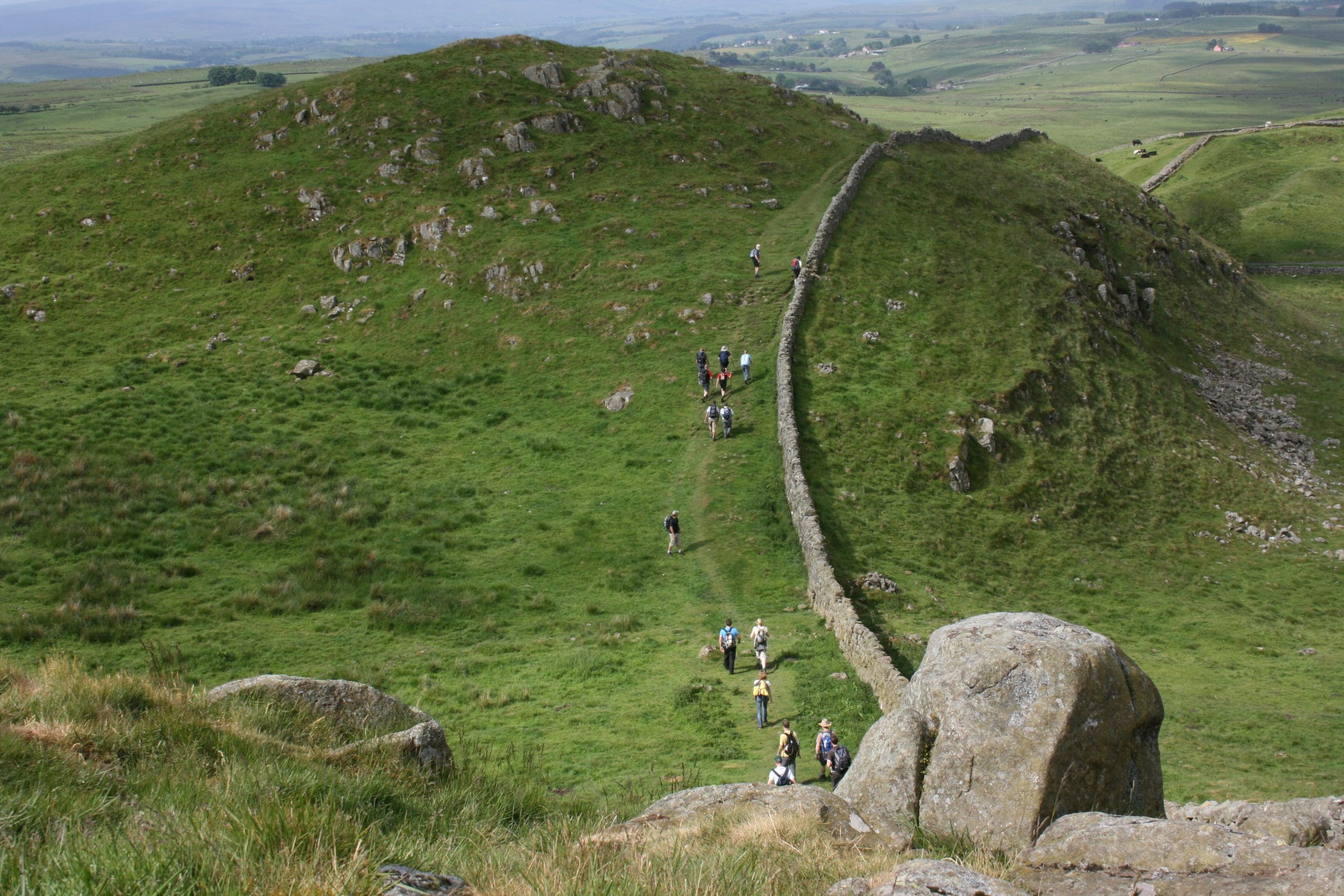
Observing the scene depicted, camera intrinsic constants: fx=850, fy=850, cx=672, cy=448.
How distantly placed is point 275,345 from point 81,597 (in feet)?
79.8

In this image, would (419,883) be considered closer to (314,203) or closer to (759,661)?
(759,661)

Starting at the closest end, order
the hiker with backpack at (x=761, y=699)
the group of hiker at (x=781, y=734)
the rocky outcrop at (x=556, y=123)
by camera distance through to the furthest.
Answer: the group of hiker at (x=781, y=734), the hiker with backpack at (x=761, y=699), the rocky outcrop at (x=556, y=123)

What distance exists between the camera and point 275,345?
153 ft

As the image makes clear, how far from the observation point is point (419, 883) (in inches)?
308

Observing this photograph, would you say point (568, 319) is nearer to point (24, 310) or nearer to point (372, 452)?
point (372, 452)

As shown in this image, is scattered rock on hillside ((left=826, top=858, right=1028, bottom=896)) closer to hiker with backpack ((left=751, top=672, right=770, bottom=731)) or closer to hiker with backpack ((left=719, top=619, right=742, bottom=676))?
hiker with backpack ((left=751, top=672, right=770, bottom=731))

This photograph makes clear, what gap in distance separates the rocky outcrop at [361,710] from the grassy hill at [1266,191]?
331ft

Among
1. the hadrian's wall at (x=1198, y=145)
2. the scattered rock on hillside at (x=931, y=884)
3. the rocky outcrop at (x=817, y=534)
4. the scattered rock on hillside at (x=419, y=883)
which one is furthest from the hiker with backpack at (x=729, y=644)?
the hadrian's wall at (x=1198, y=145)

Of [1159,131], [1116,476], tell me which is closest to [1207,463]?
[1116,476]

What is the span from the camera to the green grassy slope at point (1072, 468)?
25.6m

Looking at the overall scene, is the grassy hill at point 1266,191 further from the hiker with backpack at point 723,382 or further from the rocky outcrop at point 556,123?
the hiker with backpack at point 723,382

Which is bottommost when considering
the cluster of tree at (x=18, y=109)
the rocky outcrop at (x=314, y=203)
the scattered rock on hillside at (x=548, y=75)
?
the rocky outcrop at (x=314, y=203)

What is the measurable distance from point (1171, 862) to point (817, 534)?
20.0 metres

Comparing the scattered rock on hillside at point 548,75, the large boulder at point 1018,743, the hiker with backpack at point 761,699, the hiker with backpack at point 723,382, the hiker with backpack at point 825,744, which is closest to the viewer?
the large boulder at point 1018,743
